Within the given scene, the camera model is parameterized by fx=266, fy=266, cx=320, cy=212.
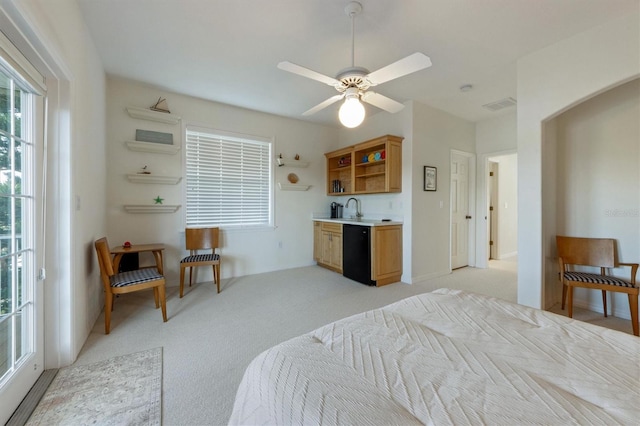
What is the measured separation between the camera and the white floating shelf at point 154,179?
137 inches

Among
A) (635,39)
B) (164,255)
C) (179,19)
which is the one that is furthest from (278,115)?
(635,39)

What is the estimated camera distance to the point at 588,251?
279cm

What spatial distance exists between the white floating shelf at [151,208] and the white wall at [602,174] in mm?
5001

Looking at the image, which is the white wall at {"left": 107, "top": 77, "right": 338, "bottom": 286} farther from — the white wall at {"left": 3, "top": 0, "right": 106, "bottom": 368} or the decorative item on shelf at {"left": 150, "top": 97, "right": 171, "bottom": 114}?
the white wall at {"left": 3, "top": 0, "right": 106, "bottom": 368}

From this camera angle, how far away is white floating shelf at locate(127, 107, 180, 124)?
3.44 m

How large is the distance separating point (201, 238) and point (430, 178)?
3571 millimetres

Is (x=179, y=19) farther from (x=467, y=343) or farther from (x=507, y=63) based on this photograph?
(x=507, y=63)

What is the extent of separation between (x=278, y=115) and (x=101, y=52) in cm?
243

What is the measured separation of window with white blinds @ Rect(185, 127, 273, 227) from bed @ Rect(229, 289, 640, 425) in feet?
11.4

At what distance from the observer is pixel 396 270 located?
4039mm

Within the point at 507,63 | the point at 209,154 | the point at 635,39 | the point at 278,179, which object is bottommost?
the point at 278,179

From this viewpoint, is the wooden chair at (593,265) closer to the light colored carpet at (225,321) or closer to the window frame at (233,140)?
the light colored carpet at (225,321)

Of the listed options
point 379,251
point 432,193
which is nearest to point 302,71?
point 379,251

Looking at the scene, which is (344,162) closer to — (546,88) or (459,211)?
(459,211)
